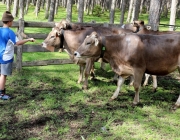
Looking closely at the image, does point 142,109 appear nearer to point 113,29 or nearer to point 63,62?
point 113,29

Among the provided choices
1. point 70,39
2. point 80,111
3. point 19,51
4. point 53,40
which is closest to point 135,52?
point 80,111

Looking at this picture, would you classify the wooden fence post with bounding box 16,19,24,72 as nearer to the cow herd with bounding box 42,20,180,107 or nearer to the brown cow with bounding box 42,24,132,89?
the brown cow with bounding box 42,24,132,89

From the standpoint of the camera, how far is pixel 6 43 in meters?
5.86

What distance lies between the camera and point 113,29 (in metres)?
8.21

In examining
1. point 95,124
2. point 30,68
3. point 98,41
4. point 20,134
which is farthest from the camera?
point 30,68

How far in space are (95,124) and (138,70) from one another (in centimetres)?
183

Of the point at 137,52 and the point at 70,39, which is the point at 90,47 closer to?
the point at 137,52

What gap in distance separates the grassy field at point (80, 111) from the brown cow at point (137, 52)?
67cm

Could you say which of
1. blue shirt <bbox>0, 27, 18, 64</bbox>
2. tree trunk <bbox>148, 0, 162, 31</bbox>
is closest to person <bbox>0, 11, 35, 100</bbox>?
blue shirt <bbox>0, 27, 18, 64</bbox>

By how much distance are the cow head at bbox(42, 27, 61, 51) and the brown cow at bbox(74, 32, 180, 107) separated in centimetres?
145

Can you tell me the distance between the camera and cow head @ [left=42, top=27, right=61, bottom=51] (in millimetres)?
7273

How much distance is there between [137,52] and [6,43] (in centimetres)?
303

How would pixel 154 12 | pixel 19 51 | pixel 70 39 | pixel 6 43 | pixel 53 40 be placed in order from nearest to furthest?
pixel 6 43, pixel 53 40, pixel 70 39, pixel 19 51, pixel 154 12

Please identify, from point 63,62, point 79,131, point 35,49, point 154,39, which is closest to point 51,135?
point 79,131
